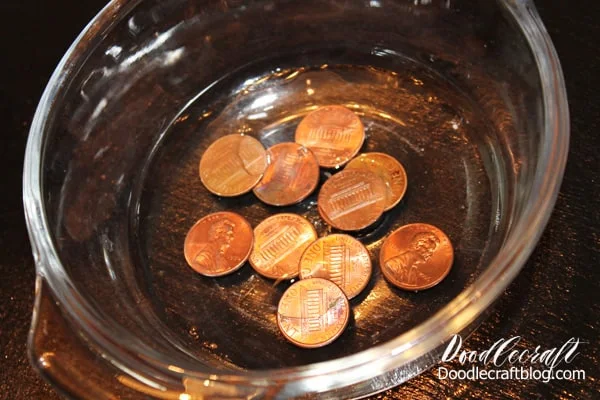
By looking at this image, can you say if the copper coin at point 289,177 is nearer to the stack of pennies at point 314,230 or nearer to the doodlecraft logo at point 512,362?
the stack of pennies at point 314,230

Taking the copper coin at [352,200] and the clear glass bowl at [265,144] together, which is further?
the copper coin at [352,200]

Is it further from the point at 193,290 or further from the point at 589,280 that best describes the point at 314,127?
the point at 589,280

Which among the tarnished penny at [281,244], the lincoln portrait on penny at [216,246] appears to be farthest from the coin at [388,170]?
the lincoln portrait on penny at [216,246]

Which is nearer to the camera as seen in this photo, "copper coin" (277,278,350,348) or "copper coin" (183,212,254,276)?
"copper coin" (277,278,350,348)

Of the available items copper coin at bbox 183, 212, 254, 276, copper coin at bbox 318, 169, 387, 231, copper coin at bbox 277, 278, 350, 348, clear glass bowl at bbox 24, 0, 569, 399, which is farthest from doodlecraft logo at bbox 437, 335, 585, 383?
copper coin at bbox 183, 212, 254, 276

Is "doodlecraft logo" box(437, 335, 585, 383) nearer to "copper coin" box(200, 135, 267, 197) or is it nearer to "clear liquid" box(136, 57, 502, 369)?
"clear liquid" box(136, 57, 502, 369)

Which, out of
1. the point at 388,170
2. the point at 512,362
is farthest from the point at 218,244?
the point at 512,362
